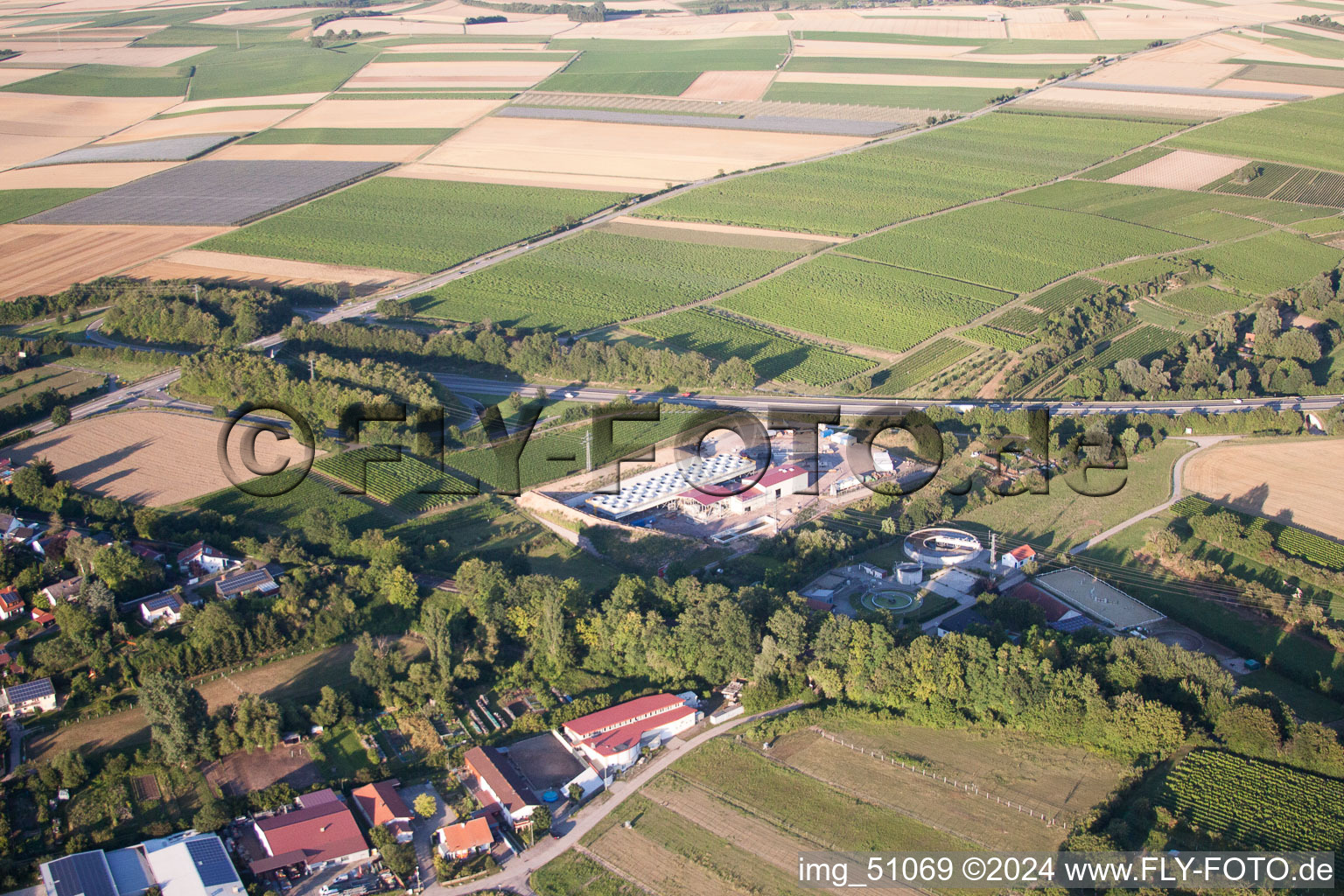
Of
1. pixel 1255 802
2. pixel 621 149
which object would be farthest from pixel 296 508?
pixel 621 149

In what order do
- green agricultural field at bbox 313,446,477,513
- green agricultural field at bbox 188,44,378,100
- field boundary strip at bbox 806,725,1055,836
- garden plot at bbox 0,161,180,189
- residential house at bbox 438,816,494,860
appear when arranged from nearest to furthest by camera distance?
residential house at bbox 438,816,494,860 < field boundary strip at bbox 806,725,1055,836 < green agricultural field at bbox 313,446,477,513 < garden plot at bbox 0,161,180,189 < green agricultural field at bbox 188,44,378,100

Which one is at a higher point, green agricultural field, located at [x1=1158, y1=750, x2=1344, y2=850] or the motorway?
the motorway

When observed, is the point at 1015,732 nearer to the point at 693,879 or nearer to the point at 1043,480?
the point at 693,879

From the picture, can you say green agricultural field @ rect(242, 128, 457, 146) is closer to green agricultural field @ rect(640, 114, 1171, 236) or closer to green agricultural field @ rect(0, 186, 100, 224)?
green agricultural field @ rect(0, 186, 100, 224)

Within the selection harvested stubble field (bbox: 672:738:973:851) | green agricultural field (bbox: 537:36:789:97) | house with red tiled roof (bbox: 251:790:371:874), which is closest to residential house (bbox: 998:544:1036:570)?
harvested stubble field (bbox: 672:738:973:851)

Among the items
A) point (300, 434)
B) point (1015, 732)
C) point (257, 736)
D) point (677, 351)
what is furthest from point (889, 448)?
point (257, 736)

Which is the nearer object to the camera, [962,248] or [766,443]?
[766,443]
